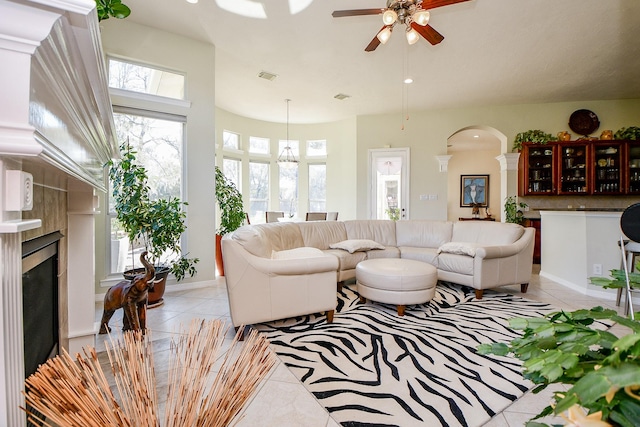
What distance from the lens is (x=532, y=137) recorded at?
18.7ft

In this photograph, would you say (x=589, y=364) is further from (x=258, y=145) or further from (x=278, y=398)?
(x=258, y=145)

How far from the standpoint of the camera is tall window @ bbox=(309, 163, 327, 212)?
7773 mm

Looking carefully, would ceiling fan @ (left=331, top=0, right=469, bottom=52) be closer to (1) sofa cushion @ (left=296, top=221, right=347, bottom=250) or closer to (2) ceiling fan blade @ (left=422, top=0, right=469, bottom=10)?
(2) ceiling fan blade @ (left=422, top=0, right=469, bottom=10)

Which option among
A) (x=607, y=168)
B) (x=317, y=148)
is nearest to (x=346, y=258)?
(x=317, y=148)

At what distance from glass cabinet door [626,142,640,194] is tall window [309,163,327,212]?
5959 millimetres

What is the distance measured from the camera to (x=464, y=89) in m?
5.10

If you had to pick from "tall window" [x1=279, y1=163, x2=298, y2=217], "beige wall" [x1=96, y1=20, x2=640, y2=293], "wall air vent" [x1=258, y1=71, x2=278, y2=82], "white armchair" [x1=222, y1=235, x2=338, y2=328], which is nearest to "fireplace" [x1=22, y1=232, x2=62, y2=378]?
"white armchair" [x1=222, y1=235, x2=338, y2=328]

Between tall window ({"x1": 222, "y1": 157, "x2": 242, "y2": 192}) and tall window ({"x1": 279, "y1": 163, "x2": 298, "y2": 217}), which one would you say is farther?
tall window ({"x1": 279, "y1": 163, "x2": 298, "y2": 217})

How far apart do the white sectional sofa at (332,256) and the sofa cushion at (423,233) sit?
0.01 meters

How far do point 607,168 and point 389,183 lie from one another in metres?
3.95

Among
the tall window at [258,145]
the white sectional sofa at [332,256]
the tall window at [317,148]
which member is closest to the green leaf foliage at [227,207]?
the white sectional sofa at [332,256]

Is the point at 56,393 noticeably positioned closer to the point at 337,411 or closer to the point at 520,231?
the point at 337,411

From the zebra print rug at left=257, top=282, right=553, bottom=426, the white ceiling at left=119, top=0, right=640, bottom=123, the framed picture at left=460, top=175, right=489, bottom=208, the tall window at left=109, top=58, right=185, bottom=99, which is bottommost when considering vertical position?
the zebra print rug at left=257, top=282, right=553, bottom=426

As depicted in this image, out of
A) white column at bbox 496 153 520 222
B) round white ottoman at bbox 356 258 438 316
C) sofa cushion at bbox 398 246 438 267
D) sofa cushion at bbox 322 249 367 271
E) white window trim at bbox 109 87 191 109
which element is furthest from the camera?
white column at bbox 496 153 520 222
